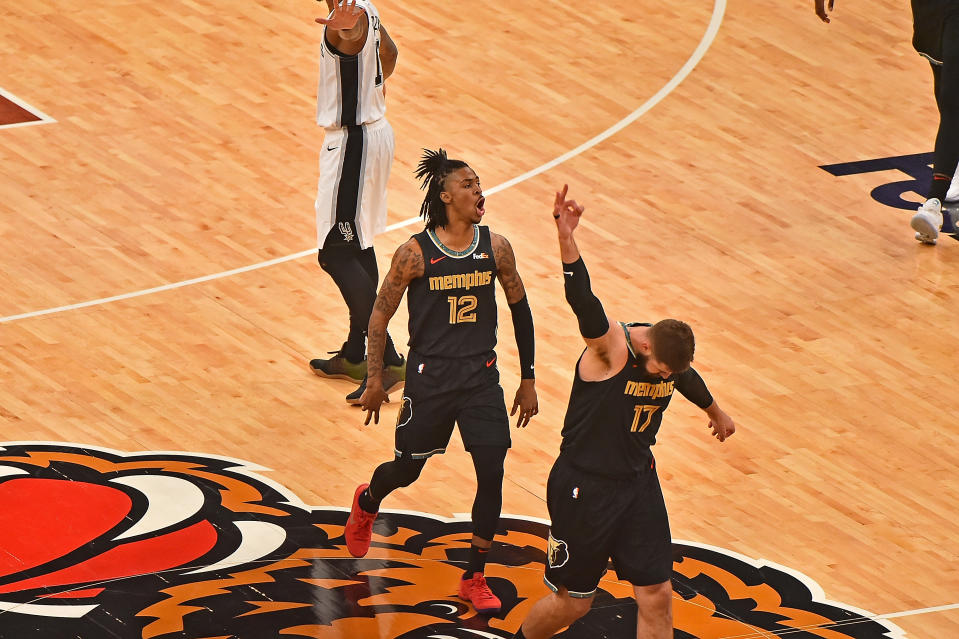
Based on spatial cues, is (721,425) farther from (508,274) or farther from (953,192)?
(953,192)

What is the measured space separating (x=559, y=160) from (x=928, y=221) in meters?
3.07

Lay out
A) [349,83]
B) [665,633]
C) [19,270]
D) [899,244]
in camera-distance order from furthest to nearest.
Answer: [899,244]
[19,270]
[349,83]
[665,633]

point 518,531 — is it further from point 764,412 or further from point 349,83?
point 349,83

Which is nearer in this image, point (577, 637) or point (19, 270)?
point (577, 637)

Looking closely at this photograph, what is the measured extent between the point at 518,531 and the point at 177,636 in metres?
2.11

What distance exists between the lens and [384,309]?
8.61m

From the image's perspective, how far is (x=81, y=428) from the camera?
33.7ft

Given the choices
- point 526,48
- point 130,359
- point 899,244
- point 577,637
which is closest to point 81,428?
point 130,359

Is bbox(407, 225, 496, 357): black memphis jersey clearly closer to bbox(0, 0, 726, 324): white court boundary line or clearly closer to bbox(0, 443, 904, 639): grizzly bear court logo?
bbox(0, 443, 904, 639): grizzly bear court logo

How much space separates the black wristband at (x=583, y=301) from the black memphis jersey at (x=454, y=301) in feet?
3.94

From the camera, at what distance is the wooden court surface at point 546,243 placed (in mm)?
10102

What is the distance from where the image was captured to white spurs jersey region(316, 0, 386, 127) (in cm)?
1084

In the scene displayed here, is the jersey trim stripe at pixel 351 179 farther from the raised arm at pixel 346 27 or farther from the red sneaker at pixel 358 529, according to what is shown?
the red sneaker at pixel 358 529

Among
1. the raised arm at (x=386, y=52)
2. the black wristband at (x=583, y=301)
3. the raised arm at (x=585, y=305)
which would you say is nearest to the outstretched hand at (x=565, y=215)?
the raised arm at (x=585, y=305)
